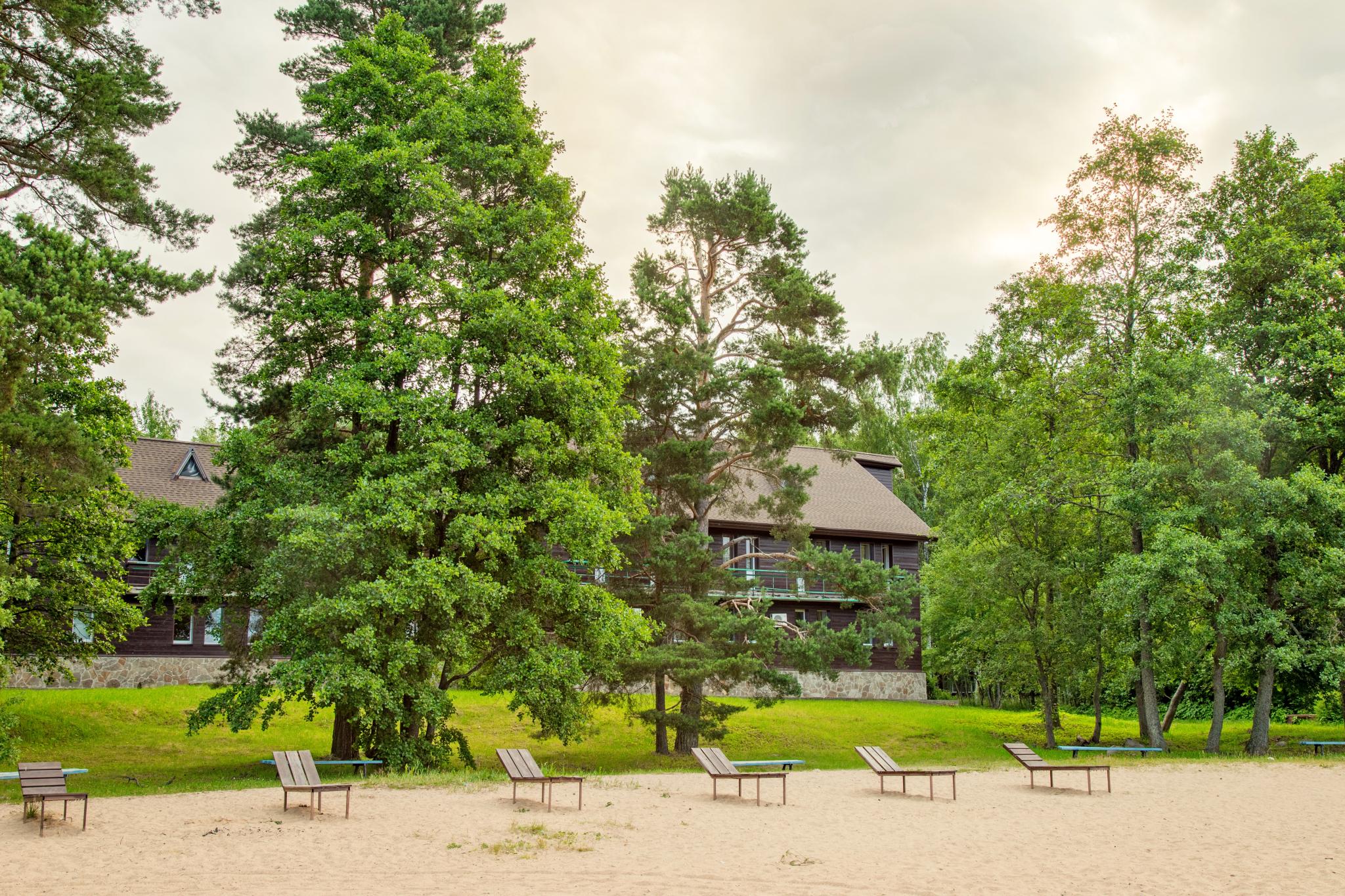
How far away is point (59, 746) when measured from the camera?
21.3 meters

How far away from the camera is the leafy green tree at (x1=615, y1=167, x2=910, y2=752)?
22.6 metres

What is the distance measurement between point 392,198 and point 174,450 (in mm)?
→ 19206

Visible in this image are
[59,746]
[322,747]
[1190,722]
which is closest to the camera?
[59,746]

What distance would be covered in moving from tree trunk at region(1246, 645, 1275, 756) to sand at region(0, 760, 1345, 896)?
30.2 ft

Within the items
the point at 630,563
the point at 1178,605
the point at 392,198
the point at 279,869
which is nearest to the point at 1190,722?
the point at 1178,605

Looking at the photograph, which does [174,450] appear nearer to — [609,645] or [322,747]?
[322,747]

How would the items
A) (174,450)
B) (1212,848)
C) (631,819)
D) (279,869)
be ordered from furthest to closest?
(174,450) → (631,819) → (1212,848) → (279,869)

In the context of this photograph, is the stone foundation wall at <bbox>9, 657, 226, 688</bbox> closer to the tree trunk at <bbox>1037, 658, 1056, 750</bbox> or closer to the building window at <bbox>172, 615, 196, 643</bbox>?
the building window at <bbox>172, 615, 196, 643</bbox>

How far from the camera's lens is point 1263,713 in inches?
1015

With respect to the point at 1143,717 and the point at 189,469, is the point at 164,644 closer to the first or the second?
the point at 189,469

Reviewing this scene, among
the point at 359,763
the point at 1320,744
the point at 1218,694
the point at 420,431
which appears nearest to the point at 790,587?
the point at 1218,694

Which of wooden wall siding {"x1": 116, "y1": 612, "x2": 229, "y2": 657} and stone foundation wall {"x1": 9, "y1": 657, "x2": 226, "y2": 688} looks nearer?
stone foundation wall {"x1": 9, "y1": 657, "x2": 226, "y2": 688}

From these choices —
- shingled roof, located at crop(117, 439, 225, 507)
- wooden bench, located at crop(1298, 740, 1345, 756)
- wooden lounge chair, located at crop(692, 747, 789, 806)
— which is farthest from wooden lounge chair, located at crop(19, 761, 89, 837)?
wooden bench, located at crop(1298, 740, 1345, 756)

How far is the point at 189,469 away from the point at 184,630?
5327mm
